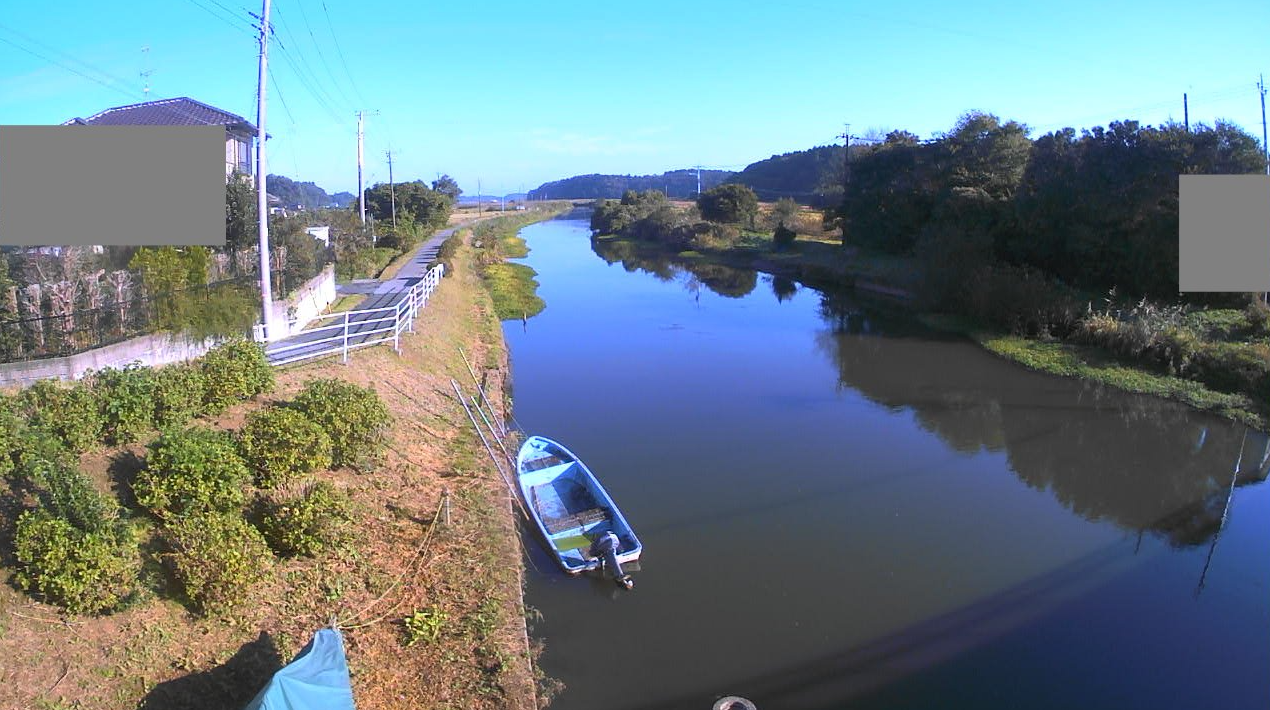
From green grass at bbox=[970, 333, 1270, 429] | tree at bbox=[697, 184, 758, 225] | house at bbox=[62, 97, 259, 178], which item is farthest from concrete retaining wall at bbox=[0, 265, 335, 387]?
tree at bbox=[697, 184, 758, 225]

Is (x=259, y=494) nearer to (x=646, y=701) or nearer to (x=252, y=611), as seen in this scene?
(x=252, y=611)

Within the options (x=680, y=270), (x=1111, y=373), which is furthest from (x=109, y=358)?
(x=680, y=270)

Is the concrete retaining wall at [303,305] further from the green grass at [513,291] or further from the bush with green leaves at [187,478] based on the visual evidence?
A: the green grass at [513,291]

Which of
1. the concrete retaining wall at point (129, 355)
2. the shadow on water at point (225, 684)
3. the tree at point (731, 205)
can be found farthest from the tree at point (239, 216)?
the tree at point (731, 205)

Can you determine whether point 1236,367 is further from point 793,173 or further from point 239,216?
point 793,173

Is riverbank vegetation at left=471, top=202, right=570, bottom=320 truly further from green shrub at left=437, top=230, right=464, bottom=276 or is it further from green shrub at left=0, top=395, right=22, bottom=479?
green shrub at left=0, top=395, right=22, bottom=479

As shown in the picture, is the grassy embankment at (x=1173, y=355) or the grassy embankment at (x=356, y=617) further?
the grassy embankment at (x=1173, y=355)

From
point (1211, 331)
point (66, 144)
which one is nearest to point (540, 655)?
point (66, 144)
